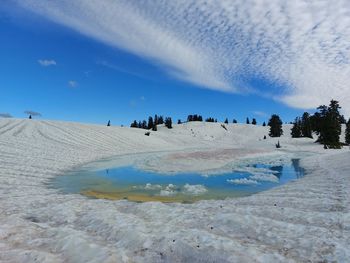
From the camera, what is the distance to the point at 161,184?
70.9 feet

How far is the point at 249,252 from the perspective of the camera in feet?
27.3

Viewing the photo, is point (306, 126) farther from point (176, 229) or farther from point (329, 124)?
point (176, 229)

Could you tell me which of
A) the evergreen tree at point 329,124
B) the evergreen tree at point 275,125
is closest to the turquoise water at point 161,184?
the evergreen tree at point 329,124

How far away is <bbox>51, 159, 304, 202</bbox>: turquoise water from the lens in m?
17.9

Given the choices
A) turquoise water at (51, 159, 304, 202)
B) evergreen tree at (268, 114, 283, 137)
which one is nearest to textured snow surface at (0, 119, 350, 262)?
turquoise water at (51, 159, 304, 202)

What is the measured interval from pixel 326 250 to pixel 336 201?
6285 millimetres

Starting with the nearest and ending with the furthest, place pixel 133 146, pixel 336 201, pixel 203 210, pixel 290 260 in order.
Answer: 1. pixel 290 260
2. pixel 203 210
3. pixel 336 201
4. pixel 133 146

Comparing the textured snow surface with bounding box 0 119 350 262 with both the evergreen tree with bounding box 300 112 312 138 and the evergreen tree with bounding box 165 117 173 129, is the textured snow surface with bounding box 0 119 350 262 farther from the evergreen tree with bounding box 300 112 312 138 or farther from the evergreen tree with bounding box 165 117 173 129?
the evergreen tree with bounding box 165 117 173 129

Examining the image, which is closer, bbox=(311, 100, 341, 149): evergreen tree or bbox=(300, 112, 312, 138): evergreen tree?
bbox=(311, 100, 341, 149): evergreen tree

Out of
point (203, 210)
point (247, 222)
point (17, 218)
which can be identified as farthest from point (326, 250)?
point (17, 218)

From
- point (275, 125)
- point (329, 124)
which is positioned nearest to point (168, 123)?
point (275, 125)

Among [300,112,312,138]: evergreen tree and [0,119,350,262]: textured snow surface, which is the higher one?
[300,112,312,138]: evergreen tree

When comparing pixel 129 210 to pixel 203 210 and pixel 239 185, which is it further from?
pixel 239 185

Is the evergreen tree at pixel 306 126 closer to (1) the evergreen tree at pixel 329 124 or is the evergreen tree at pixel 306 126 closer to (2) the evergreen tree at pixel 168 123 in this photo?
(1) the evergreen tree at pixel 329 124
